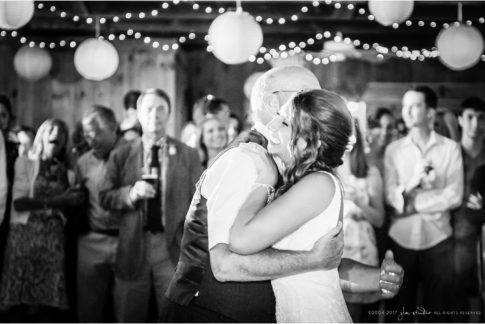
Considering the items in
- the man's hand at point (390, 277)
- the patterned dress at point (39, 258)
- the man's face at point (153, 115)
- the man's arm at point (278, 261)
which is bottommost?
the patterned dress at point (39, 258)

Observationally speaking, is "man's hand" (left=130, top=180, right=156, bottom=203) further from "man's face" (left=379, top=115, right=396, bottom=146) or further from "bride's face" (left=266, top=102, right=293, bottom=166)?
"man's face" (left=379, top=115, right=396, bottom=146)

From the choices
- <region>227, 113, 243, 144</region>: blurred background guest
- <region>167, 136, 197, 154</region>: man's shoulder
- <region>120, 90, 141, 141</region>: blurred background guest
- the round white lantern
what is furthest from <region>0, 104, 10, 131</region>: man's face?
<region>227, 113, 243, 144</region>: blurred background guest

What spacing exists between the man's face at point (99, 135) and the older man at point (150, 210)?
0.57 m

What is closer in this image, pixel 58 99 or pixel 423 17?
pixel 423 17

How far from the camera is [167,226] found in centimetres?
363

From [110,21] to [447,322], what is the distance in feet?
16.4

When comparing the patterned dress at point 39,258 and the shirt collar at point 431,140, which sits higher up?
the shirt collar at point 431,140

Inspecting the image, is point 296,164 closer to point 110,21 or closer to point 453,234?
point 453,234

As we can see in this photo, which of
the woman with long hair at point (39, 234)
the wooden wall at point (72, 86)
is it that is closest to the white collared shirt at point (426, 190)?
the woman with long hair at point (39, 234)

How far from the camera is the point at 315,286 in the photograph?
6.02 ft

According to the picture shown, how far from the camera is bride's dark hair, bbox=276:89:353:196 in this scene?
1789 mm

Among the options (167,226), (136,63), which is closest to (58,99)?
(136,63)

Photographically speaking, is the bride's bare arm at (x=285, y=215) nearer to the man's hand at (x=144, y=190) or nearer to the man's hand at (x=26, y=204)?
the man's hand at (x=144, y=190)

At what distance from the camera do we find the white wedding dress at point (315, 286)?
1.81 meters
